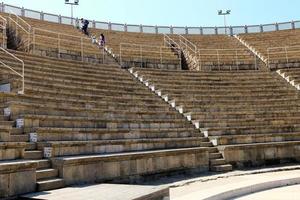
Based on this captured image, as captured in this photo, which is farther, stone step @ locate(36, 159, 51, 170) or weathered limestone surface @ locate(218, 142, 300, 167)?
weathered limestone surface @ locate(218, 142, 300, 167)

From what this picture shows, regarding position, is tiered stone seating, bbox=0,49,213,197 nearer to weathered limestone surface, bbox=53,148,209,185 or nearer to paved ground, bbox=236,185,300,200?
weathered limestone surface, bbox=53,148,209,185

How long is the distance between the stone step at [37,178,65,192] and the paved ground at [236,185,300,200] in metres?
3.56

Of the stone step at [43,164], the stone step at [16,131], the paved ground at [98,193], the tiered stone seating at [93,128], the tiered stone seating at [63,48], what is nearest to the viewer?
the paved ground at [98,193]

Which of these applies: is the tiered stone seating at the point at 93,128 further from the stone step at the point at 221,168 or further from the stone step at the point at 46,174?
the stone step at the point at 221,168

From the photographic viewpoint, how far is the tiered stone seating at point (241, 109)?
12.2 m

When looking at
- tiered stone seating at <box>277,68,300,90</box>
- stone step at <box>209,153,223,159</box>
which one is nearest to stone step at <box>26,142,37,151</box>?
stone step at <box>209,153,223,159</box>

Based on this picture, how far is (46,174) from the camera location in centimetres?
677

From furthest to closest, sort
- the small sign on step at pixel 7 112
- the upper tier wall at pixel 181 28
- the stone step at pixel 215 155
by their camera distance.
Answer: the upper tier wall at pixel 181 28, the stone step at pixel 215 155, the small sign on step at pixel 7 112

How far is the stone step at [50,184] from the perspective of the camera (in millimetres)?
6221

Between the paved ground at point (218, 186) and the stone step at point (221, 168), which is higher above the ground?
the stone step at point (221, 168)

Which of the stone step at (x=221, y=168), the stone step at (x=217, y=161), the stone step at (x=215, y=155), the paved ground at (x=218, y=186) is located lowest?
the paved ground at (x=218, y=186)

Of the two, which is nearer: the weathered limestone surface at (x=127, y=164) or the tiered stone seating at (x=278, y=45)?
the weathered limestone surface at (x=127, y=164)

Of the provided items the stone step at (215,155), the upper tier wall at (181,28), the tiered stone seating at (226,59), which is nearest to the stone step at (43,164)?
the stone step at (215,155)

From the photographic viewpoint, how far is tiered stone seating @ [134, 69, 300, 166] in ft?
39.9
